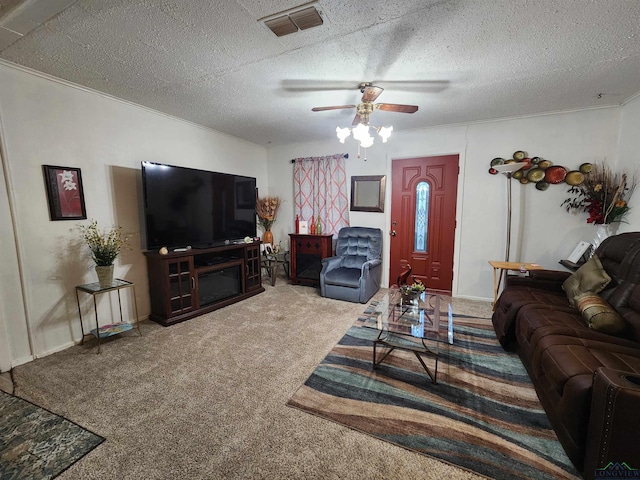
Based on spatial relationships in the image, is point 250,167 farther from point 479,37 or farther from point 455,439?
point 455,439

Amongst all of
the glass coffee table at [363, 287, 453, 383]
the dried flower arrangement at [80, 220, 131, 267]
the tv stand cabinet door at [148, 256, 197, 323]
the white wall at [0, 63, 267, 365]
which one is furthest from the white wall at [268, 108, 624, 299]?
the dried flower arrangement at [80, 220, 131, 267]

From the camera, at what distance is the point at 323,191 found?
15.1ft

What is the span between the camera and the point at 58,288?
2.46m

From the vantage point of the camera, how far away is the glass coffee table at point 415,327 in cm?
203

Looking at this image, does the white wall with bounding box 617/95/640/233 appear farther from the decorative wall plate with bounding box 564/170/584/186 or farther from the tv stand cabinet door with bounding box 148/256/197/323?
the tv stand cabinet door with bounding box 148/256/197/323

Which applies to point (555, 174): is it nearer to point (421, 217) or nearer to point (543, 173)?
point (543, 173)

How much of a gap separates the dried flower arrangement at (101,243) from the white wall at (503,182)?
3.46 m

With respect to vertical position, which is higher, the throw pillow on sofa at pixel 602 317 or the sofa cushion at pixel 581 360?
the throw pillow on sofa at pixel 602 317

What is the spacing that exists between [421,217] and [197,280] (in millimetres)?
3256

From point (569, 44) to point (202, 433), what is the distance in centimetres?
350

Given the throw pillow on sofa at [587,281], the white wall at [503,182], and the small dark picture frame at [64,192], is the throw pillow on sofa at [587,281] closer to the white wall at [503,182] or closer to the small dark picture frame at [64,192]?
the white wall at [503,182]

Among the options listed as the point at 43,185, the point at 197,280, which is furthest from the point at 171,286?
the point at 43,185

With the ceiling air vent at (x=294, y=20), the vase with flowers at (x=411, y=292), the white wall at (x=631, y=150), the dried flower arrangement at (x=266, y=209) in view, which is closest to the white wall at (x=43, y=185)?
the dried flower arrangement at (x=266, y=209)

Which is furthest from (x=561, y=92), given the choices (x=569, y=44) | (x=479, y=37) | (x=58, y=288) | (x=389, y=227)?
(x=58, y=288)
